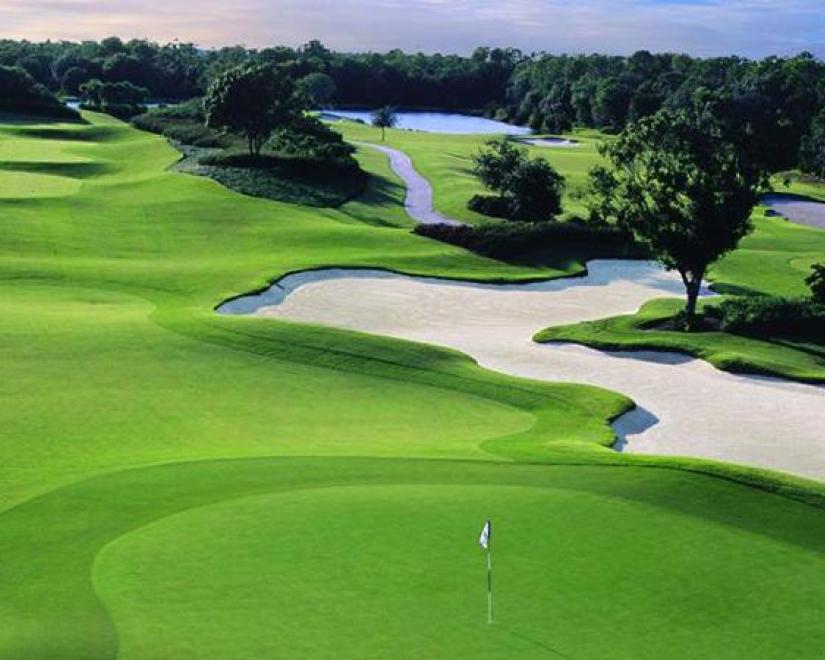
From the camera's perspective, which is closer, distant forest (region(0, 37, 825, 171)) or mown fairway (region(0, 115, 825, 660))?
mown fairway (region(0, 115, 825, 660))

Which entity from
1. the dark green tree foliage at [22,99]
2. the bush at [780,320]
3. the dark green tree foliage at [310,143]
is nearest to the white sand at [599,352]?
the bush at [780,320]

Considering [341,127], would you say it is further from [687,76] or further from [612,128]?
[687,76]

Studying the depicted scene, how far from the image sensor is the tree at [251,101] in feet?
269

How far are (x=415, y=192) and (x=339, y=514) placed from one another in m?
66.4

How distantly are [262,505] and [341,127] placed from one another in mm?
126522

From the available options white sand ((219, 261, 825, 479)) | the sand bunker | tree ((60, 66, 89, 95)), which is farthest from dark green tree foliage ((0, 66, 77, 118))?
white sand ((219, 261, 825, 479))

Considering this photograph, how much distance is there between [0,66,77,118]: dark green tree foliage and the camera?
117562 mm

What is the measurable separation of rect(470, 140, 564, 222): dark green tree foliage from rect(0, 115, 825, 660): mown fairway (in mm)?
33598

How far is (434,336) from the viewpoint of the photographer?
137ft

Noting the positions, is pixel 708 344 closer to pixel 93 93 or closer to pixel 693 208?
pixel 693 208

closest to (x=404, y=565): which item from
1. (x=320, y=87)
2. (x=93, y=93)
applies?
(x=93, y=93)

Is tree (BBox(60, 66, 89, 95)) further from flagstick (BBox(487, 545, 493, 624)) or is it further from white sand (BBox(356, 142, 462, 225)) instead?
flagstick (BBox(487, 545, 493, 624))

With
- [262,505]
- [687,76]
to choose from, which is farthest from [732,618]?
[687,76]

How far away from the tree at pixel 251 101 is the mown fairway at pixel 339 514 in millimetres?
44504
